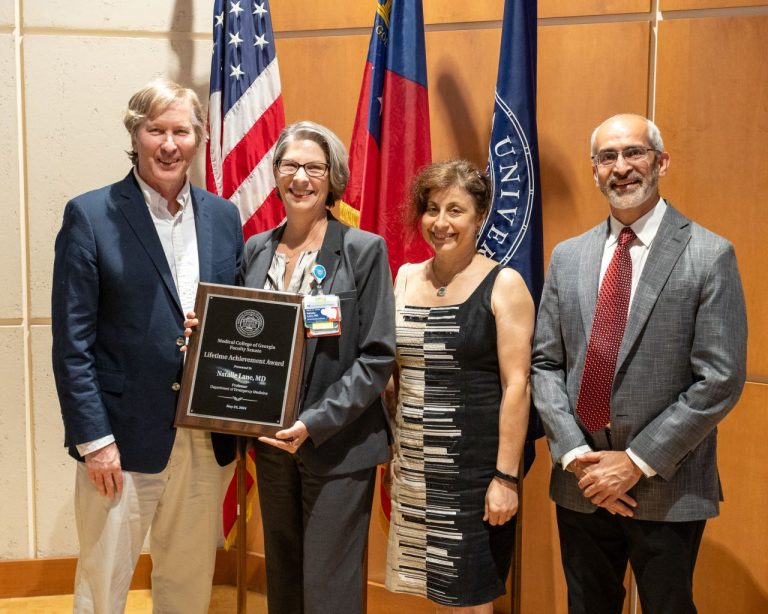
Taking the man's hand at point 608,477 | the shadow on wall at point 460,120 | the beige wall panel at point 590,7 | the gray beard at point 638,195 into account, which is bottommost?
the man's hand at point 608,477

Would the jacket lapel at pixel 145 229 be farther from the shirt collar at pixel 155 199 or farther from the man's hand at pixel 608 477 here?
the man's hand at pixel 608 477

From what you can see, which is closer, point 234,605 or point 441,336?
point 441,336

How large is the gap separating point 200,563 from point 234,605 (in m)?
1.24

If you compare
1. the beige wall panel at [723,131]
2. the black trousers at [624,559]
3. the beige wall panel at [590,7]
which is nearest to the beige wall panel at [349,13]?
the beige wall panel at [590,7]

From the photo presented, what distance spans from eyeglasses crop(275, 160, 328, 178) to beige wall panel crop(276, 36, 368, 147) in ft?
3.78

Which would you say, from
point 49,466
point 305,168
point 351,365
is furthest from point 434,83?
point 49,466

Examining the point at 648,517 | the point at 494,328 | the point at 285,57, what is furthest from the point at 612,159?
the point at 285,57

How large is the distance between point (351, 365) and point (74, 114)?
2058mm

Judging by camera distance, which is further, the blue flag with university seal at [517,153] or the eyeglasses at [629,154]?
the blue flag with university seal at [517,153]

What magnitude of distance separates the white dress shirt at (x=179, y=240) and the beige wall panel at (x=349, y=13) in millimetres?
1435

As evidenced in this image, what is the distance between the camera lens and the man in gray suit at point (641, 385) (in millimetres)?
2002

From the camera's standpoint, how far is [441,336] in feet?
7.59

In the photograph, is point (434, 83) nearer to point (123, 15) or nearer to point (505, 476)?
point (123, 15)

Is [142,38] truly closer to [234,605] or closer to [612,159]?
[612,159]
